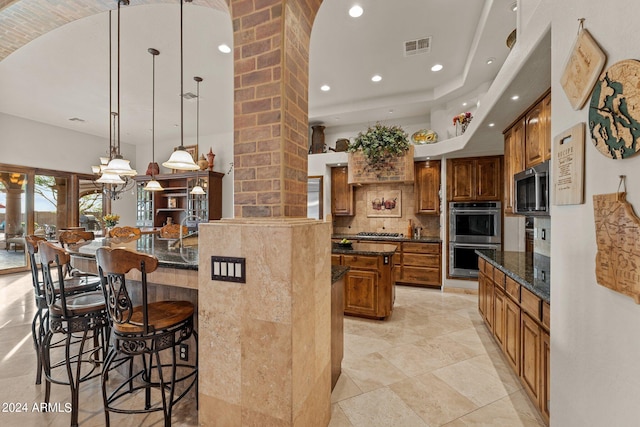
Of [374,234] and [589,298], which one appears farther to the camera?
[374,234]

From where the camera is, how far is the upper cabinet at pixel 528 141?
90.6 inches

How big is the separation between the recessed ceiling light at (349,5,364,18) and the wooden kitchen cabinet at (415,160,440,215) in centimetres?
295

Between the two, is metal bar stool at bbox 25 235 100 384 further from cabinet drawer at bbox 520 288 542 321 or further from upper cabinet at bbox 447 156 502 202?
upper cabinet at bbox 447 156 502 202

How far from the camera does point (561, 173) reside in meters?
1.41

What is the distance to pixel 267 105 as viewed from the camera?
146 centimetres

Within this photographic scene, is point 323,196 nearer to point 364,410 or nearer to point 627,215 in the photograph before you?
point 364,410

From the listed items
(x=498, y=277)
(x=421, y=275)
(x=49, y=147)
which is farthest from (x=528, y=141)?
(x=49, y=147)

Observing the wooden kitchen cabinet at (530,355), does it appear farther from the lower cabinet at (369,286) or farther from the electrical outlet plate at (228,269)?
the electrical outlet plate at (228,269)

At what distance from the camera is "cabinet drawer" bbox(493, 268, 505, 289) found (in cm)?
248

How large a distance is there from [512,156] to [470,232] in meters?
1.84

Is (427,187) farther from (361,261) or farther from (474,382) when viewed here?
(474,382)

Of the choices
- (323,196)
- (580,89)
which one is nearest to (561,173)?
(580,89)

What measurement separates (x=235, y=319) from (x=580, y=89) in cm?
197

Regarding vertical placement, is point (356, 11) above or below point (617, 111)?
above
